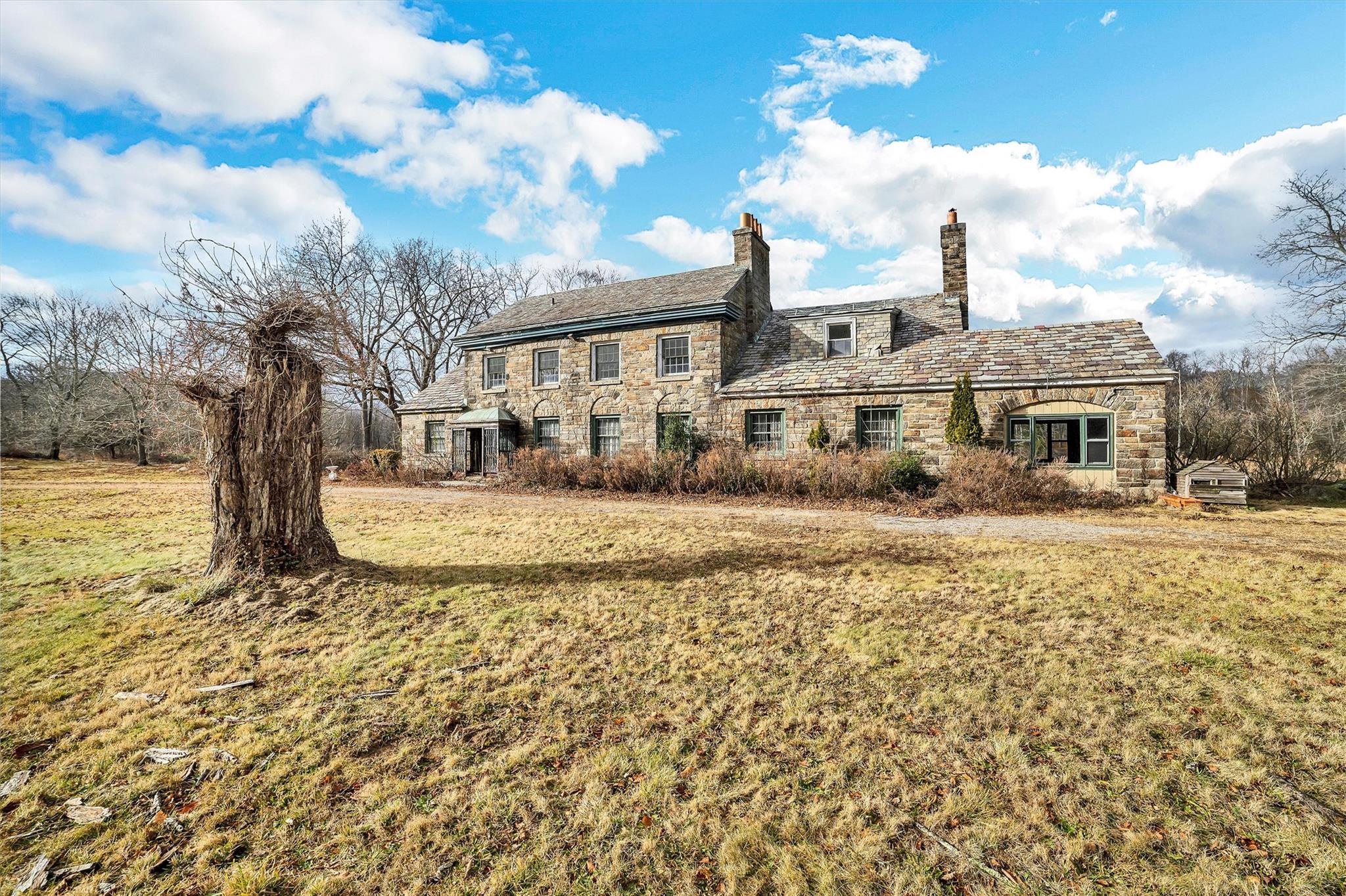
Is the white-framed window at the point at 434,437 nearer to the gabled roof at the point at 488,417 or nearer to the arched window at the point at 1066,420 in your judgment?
the gabled roof at the point at 488,417

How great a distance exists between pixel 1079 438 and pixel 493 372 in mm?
18860

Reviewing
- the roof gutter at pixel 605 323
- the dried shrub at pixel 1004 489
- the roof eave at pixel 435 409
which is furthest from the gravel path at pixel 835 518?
the roof gutter at pixel 605 323

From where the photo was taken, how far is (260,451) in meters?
6.37

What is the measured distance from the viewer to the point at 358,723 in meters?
3.73

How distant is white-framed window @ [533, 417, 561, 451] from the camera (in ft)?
67.4

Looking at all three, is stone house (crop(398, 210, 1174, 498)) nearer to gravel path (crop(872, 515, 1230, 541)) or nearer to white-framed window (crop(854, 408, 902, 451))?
white-framed window (crop(854, 408, 902, 451))

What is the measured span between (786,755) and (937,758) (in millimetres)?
852

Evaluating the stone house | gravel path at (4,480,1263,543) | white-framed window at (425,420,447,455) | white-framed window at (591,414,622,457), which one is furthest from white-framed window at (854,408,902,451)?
white-framed window at (425,420,447,455)

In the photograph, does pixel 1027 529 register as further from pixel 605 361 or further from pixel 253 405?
pixel 605 361

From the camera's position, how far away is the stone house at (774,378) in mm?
13969

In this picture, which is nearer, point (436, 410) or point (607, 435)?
point (607, 435)

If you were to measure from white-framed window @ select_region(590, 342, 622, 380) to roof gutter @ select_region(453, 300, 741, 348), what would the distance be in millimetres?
574

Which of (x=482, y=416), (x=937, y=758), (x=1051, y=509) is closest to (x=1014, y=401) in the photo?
(x=1051, y=509)

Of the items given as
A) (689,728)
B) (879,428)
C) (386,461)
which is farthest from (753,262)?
(689,728)
